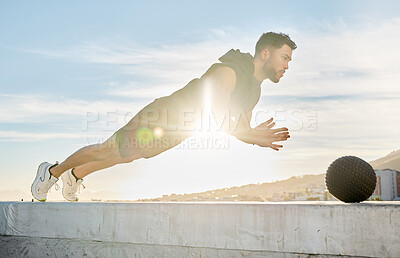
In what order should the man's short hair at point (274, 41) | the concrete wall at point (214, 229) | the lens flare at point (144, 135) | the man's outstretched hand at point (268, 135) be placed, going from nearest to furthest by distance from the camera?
the concrete wall at point (214, 229) → the man's outstretched hand at point (268, 135) → the lens flare at point (144, 135) → the man's short hair at point (274, 41)

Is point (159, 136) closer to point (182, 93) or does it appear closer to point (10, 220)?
point (182, 93)

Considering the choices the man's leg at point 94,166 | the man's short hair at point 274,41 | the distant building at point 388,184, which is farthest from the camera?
the distant building at point 388,184

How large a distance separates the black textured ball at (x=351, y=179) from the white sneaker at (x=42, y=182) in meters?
4.14

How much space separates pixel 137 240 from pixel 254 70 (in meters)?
3.10

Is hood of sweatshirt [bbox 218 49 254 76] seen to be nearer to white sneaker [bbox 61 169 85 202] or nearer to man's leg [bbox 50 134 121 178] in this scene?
man's leg [bbox 50 134 121 178]

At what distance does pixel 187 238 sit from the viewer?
3.19 metres

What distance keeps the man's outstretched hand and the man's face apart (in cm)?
92

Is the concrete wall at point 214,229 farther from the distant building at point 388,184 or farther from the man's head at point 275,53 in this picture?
the distant building at point 388,184

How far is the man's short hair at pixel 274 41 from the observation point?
559 centimetres

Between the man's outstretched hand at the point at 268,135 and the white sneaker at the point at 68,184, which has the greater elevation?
the man's outstretched hand at the point at 268,135

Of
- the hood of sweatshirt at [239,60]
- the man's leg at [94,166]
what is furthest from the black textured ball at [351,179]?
the man's leg at [94,166]

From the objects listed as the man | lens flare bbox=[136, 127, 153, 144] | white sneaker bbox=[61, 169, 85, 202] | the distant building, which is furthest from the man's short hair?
the distant building

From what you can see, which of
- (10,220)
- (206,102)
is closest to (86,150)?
(10,220)

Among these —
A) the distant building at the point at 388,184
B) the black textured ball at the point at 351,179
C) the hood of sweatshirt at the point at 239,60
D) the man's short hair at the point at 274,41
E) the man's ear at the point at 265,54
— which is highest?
the man's short hair at the point at 274,41
